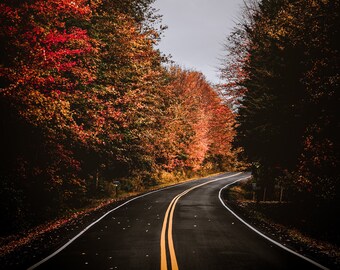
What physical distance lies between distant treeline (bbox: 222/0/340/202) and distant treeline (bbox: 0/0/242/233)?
312 inches

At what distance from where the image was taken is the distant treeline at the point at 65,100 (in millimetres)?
11328

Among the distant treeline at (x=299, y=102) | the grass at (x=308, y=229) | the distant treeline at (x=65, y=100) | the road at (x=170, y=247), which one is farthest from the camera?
the distant treeline at (x=299, y=102)

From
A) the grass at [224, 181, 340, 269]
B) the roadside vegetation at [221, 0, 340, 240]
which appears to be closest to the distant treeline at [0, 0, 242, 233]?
the roadside vegetation at [221, 0, 340, 240]

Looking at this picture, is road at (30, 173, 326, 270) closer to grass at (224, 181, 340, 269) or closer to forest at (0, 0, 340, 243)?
grass at (224, 181, 340, 269)

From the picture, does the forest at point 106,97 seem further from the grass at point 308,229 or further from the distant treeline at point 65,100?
the grass at point 308,229

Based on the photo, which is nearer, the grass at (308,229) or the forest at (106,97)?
the grass at (308,229)

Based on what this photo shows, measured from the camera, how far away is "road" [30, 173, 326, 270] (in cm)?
760

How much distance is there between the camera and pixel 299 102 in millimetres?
14578

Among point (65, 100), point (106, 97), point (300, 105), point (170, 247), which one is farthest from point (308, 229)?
point (106, 97)

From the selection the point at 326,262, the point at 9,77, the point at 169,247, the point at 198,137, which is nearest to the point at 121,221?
the point at 169,247

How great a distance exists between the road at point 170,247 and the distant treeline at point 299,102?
4.13 metres

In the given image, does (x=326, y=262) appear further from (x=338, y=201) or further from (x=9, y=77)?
(x=9, y=77)

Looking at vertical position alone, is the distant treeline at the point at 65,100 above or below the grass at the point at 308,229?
above

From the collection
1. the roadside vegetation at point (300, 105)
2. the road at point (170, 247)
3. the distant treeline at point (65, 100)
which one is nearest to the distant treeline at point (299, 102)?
the roadside vegetation at point (300, 105)
